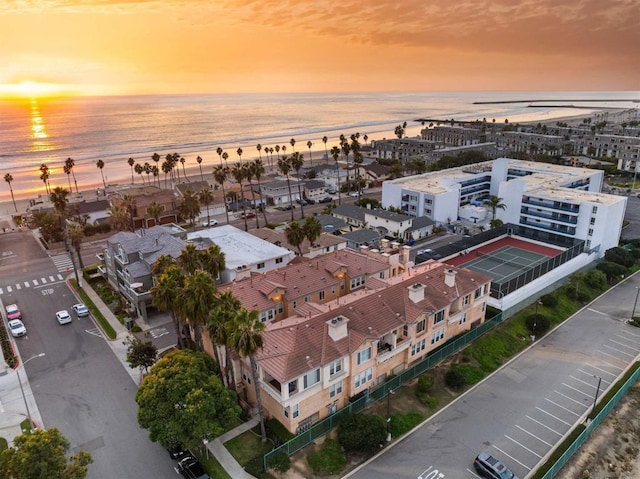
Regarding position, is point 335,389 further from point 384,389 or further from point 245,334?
point 245,334

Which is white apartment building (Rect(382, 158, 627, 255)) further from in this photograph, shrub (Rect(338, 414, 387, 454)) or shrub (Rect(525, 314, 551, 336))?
shrub (Rect(338, 414, 387, 454))

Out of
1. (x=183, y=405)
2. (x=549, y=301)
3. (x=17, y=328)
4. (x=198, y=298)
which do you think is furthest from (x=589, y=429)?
(x=17, y=328)

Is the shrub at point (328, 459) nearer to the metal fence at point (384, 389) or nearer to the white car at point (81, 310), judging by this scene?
the metal fence at point (384, 389)

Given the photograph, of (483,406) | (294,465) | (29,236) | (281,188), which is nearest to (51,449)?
(294,465)

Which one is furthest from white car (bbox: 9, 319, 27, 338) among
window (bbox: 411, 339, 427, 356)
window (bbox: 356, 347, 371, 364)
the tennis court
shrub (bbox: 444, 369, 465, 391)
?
the tennis court

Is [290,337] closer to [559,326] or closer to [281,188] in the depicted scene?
[559,326]

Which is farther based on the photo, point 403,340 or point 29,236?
point 29,236
